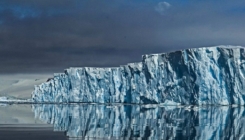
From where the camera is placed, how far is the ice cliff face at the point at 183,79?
42.5 metres

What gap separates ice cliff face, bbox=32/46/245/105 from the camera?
4250 cm

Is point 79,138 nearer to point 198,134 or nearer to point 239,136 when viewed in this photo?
point 198,134

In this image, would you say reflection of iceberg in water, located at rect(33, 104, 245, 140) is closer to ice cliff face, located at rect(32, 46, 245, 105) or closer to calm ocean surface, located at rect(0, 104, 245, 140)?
calm ocean surface, located at rect(0, 104, 245, 140)

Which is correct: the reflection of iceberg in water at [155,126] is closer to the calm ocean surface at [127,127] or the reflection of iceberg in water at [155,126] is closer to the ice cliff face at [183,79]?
the calm ocean surface at [127,127]

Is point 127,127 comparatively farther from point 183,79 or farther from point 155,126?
point 183,79

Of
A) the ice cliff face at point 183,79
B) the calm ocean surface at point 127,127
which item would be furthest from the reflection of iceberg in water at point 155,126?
the ice cliff face at point 183,79

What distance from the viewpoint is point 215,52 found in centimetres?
4356

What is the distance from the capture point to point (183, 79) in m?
45.8

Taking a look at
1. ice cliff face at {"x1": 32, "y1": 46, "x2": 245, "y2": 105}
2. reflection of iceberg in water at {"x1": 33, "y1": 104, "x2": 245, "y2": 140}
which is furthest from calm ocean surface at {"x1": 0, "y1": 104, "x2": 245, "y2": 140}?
ice cliff face at {"x1": 32, "y1": 46, "x2": 245, "y2": 105}

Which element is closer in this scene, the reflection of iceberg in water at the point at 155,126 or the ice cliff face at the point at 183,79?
the reflection of iceberg in water at the point at 155,126

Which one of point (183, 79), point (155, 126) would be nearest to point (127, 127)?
point (155, 126)

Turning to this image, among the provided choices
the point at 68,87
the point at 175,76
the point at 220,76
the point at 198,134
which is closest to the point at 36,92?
the point at 68,87

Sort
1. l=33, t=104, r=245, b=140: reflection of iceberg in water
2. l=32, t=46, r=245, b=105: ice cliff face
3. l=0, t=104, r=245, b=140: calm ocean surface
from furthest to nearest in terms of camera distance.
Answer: l=32, t=46, r=245, b=105: ice cliff face → l=33, t=104, r=245, b=140: reflection of iceberg in water → l=0, t=104, r=245, b=140: calm ocean surface

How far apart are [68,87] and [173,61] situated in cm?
2869
